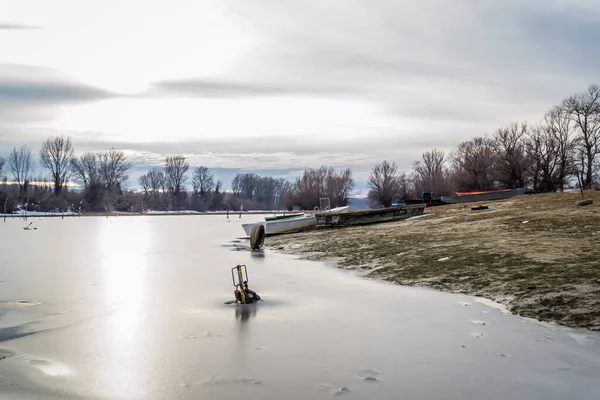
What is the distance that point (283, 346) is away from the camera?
7539mm

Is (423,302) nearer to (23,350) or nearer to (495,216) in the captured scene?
(23,350)

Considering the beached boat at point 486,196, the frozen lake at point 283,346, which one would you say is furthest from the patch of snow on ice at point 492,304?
the beached boat at point 486,196

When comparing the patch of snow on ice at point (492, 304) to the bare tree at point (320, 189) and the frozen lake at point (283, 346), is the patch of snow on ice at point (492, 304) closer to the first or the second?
the frozen lake at point (283, 346)

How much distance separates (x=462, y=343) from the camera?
7.41 meters

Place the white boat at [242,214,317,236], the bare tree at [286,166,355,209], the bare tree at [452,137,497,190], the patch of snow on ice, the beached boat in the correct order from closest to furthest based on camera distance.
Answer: the patch of snow on ice, the white boat at [242,214,317,236], the beached boat, the bare tree at [452,137,497,190], the bare tree at [286,166,355,209]

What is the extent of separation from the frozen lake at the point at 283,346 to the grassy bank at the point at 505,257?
2.59 feet

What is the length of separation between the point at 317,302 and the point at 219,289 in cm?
321

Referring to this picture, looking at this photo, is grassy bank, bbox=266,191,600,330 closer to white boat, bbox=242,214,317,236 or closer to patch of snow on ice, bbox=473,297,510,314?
patch of snow on ice, bbox=473,297,510,314

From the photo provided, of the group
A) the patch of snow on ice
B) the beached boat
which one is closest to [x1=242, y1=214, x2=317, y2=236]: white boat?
the beached boat

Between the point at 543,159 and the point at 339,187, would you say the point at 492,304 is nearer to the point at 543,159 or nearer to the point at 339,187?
the point at 543,159

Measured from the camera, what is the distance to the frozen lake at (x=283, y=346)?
5.77m

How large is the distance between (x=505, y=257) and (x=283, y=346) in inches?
321

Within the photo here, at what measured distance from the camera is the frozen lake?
5.77 meters

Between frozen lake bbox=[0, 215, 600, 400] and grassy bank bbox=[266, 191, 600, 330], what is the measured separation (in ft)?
2.59
